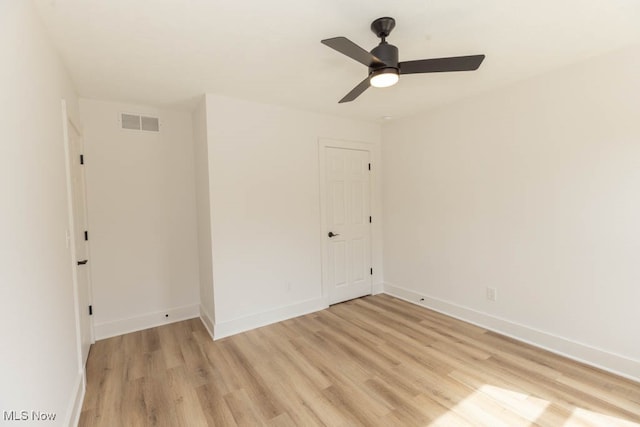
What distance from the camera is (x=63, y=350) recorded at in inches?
70.8

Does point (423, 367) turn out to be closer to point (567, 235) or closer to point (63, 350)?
point (567, 235)

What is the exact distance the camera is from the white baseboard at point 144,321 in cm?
305

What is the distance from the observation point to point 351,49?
164 cm

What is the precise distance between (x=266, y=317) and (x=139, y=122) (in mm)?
2544

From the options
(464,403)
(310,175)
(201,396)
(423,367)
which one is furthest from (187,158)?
(464,403)

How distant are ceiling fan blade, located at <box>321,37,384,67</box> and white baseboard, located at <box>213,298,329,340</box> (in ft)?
8.83

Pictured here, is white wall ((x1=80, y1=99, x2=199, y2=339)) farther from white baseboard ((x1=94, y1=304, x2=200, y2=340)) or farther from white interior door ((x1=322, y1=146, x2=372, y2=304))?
white interior door ((x1=322, y1=146, x2=372, y2=304))

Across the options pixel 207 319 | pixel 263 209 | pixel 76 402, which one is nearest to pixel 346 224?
pixel 263 209

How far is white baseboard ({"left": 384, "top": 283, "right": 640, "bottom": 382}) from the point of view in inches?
88.5

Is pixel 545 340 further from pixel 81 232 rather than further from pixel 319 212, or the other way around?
pixel 81 232

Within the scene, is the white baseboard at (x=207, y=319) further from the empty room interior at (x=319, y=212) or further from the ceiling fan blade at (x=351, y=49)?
the ceiling fan blade at (x=351, y=49)

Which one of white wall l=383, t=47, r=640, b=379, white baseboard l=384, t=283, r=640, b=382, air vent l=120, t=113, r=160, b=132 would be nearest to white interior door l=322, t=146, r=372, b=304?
white wall l=383, t=47, r=640, b=379

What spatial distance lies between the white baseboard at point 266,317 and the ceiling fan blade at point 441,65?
272 cm
